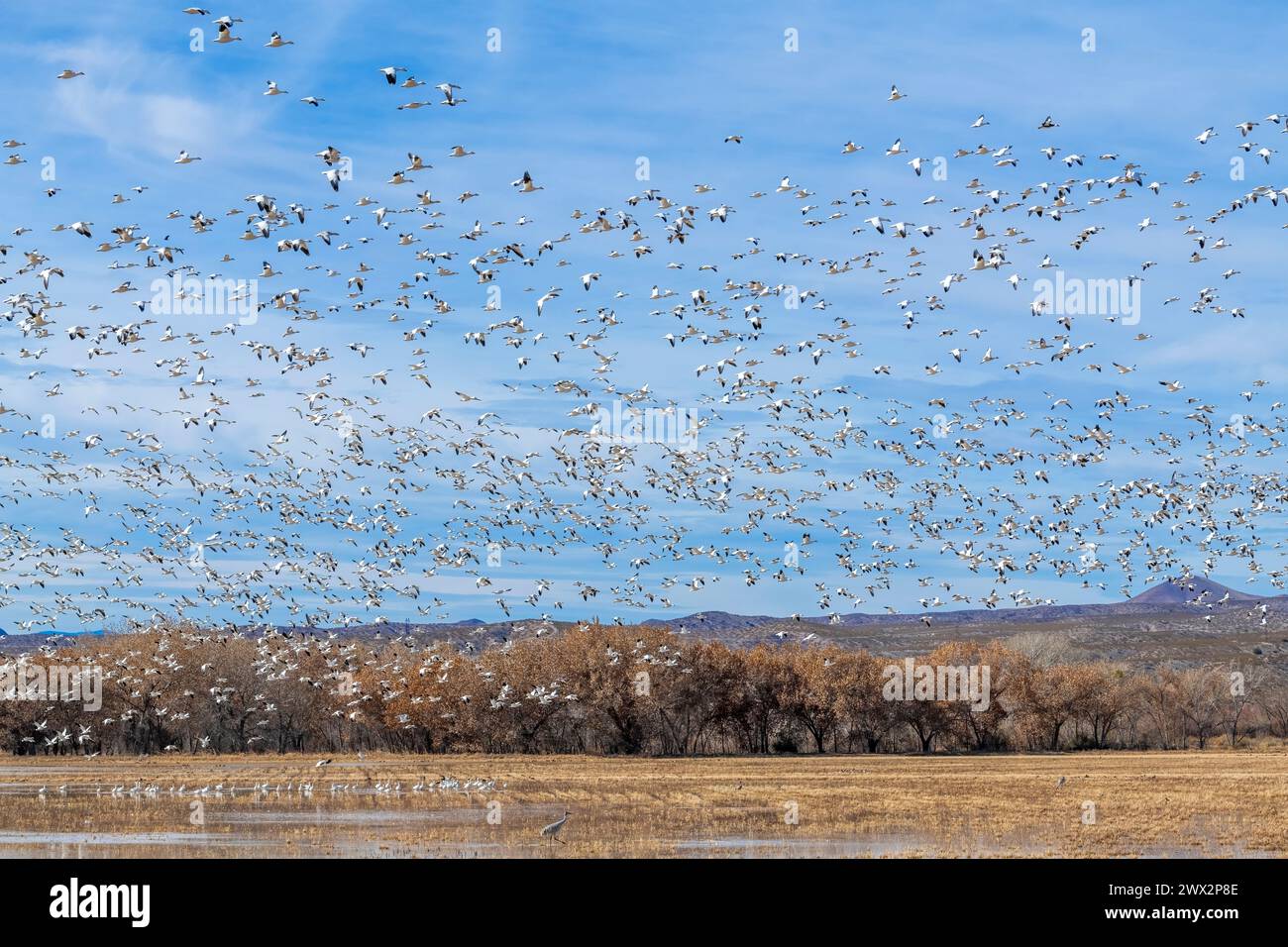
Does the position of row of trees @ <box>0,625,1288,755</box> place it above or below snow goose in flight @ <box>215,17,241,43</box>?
below

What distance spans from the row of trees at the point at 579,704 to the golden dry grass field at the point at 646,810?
63.8 feet

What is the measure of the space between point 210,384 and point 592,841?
107 feet

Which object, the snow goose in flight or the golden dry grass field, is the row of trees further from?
the snow goose in flight

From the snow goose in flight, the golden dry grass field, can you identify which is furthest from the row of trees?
the snow goose in flight

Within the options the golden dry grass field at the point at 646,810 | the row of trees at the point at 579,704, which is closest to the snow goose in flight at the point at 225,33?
the golden dry grass field at the point at 646,810

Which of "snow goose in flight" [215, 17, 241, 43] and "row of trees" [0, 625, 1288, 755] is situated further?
"row of trees" [0, 625, 1288, 755]

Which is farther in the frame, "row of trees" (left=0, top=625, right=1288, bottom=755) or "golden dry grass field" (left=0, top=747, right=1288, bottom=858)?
"row of trees" (left=0, top=625, right=1288, bottom=755)

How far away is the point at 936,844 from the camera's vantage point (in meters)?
39.8

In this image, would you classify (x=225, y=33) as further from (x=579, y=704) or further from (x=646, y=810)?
(x=579, y=704)

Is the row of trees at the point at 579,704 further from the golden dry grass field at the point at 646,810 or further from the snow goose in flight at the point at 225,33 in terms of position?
the snow goose in flight at the point at 225,33

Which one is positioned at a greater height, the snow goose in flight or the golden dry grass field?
the snow goose in flight

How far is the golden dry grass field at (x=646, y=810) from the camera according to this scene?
1561 inches

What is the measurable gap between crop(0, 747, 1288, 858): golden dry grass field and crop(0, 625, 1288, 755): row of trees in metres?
19.5

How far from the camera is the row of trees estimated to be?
11106 centimetres
